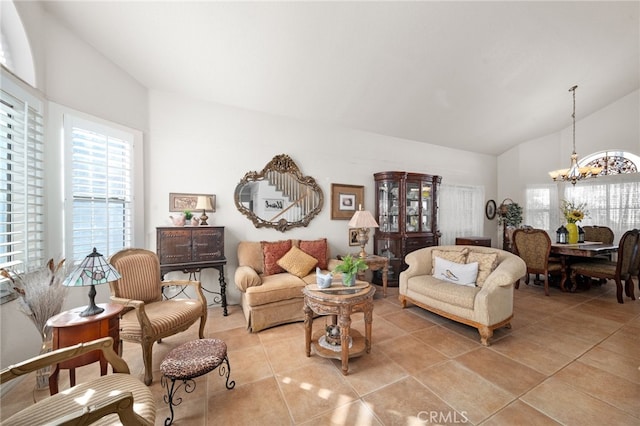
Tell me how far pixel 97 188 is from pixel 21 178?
1.93ft

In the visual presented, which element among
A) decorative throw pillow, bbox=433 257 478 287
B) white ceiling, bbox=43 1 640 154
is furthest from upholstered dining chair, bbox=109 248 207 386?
decorative throw pillow, bbox=433 257 478 287

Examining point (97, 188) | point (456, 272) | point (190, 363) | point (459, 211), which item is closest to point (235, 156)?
point (97, 188)

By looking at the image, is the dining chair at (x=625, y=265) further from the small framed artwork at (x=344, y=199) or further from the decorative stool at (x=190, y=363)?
the decorative stool at (x=190, y=363)

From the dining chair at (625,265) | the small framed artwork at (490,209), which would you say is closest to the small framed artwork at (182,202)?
the dining chair at (625,265)

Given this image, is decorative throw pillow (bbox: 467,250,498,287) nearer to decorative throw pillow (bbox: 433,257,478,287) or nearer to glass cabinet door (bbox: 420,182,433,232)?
decorative throw pillow (bbox: 433,257,478,287)

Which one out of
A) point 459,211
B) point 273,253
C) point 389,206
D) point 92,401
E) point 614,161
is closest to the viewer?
point 92,401

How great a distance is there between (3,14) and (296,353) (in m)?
3.75

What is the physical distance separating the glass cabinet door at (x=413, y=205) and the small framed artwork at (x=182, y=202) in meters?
3.60

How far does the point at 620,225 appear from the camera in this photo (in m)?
4.99

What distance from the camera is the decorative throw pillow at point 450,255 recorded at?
123 inches

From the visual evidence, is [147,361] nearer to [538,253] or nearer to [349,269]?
[349,269]

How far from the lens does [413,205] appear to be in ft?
15.0

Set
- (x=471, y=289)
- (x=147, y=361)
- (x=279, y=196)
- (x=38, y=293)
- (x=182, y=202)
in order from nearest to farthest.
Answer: (x=38, y=293) → (x=147, y=361) → (x=471, y=289) → (x=182, y=202) → (x=279, y=196)

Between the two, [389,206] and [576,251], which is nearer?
[576,251]
